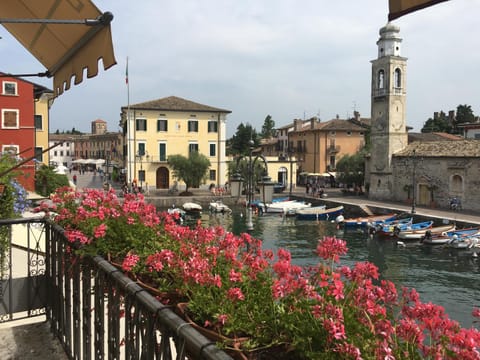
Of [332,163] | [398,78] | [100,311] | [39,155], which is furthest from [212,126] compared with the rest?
[100,311]

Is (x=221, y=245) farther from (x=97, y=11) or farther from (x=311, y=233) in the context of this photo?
(x=311, y=233)

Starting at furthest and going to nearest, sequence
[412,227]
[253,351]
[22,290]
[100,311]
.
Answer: [412,227] → [22,290] → [100,311] → [253,351]

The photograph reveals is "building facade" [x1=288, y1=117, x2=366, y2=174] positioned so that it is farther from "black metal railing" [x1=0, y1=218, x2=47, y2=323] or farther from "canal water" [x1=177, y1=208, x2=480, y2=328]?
"black metal railing" [x1=0, y1=218, x2=47, y2=323]

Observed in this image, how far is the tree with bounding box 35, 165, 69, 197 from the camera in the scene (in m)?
→ 24.0

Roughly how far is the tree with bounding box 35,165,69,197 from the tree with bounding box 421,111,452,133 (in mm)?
60917

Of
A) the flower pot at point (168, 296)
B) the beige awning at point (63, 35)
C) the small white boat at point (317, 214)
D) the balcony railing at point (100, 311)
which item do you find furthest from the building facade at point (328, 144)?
the flower pot at point (168, 296)

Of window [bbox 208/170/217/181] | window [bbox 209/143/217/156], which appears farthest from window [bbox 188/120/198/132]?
window [bbox 208/170/217/181]

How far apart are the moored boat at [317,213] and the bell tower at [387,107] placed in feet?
23.7

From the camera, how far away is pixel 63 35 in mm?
4152

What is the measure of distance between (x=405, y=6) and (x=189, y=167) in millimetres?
42324

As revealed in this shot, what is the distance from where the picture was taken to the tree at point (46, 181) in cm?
2404

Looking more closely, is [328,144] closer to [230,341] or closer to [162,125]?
[162,125]

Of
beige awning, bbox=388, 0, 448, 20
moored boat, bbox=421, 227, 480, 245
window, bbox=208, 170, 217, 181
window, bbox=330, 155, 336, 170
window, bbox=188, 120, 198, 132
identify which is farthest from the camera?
window, bbox=330, 155, 336, 170

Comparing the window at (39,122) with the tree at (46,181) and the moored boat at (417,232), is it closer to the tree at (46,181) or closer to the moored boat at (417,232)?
the tree at (46,181)
